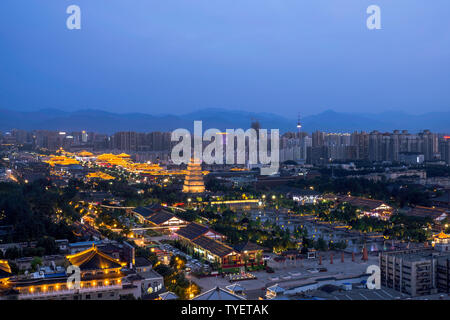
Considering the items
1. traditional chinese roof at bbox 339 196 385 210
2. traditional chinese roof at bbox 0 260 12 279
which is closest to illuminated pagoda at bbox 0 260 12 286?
traditional chinese roof at bbox 0 260 12 279

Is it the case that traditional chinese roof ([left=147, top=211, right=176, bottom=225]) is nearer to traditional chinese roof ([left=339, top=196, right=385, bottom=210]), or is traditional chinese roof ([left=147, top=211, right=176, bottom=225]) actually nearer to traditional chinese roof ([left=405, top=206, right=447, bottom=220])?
traditional chinese roof ([left=339, top=196, right=385, bottom=210])

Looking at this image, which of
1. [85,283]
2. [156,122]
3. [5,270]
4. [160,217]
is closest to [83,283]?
[85,283]

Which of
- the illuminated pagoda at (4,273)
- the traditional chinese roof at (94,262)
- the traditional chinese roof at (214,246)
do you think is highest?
the traditional chinese roof at (94,262)

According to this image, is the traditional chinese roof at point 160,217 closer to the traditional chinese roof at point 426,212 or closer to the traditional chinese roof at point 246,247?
the traditional chinese roof at point 246,247

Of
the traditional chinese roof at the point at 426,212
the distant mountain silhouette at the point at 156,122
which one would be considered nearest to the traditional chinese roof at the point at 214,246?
the traditional chinese roof at the point at 426,212

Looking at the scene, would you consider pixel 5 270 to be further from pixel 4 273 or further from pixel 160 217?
pixel 160 217
